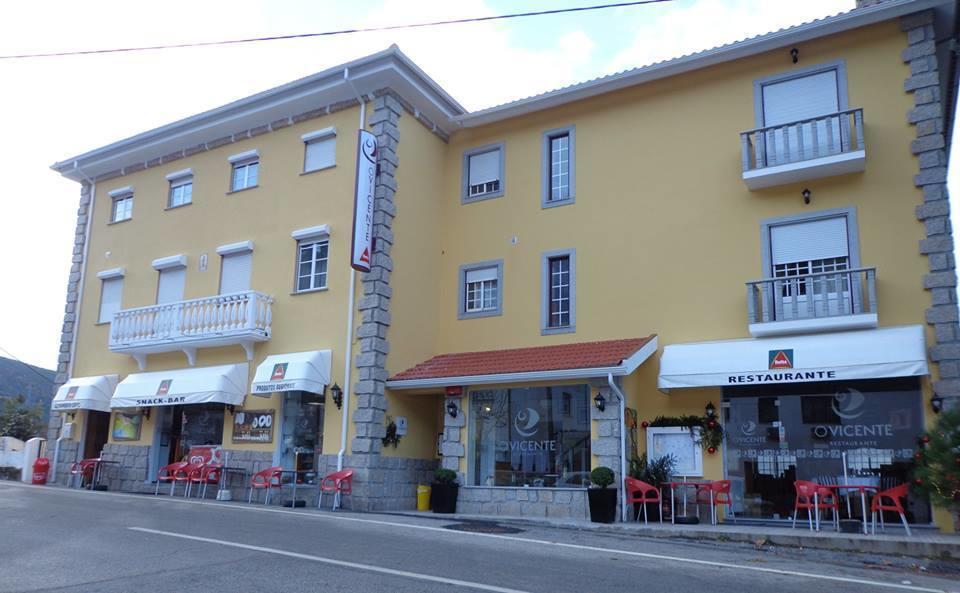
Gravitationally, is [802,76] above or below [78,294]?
above

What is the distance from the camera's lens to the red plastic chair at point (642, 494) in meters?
13.3

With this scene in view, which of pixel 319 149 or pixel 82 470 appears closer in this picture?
pixel 319 149

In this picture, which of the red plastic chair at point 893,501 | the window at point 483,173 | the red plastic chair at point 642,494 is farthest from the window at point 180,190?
the red plastic chair at point 893,501

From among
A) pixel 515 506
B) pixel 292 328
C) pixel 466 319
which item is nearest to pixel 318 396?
pixel 292 328

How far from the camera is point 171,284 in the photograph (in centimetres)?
1956

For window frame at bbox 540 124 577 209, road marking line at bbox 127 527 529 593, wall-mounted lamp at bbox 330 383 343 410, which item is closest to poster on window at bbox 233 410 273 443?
wall-mounted lamp at bbox 330 383 343 410

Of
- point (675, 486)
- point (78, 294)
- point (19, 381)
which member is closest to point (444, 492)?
point (675, 486)

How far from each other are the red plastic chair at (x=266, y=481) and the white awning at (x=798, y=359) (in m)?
7.66

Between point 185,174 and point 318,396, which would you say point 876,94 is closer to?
point 318,396

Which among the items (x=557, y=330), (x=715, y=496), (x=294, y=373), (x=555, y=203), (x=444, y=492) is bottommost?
(x=444, y=492)

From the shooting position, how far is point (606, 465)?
542 inches

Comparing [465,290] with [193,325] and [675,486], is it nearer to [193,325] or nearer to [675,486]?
[193,325]

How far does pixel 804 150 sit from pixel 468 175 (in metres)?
7.50

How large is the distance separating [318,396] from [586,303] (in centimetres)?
584
